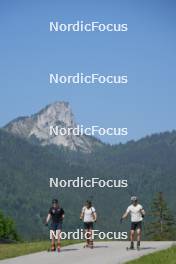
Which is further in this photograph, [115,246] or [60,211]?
[115,246]

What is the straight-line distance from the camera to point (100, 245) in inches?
1335

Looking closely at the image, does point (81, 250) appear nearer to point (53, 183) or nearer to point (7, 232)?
point (53, 183)

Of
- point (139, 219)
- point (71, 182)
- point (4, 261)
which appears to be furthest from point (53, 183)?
point (4, 261)

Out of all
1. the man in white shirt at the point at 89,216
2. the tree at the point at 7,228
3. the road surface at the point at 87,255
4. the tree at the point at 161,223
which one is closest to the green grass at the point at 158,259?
the road surface at the point at 87,255

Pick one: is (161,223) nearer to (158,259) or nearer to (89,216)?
(89,216)

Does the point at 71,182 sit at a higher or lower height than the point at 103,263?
higher

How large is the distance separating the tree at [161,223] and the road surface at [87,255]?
81738 millimetres

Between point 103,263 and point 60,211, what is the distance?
5.93 meters

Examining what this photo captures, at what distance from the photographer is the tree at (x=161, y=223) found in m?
115

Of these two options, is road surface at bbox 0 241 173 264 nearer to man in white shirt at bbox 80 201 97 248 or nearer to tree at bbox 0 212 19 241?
man in white shirt at bbox 80 201 97 248

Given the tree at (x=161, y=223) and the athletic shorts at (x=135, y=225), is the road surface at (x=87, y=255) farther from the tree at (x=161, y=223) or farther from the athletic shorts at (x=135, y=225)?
the tree at (x=161, y=223)

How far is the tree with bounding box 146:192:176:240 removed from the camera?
115 m

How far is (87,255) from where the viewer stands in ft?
92.7

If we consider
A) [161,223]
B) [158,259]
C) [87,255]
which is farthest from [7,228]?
[158,259]
